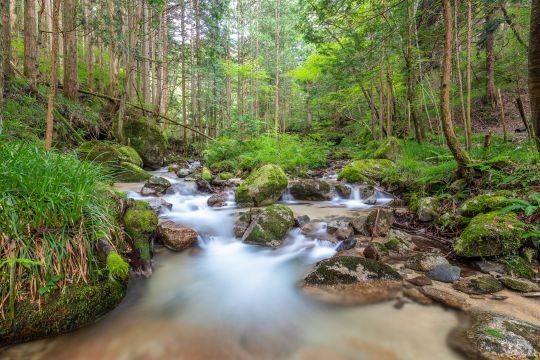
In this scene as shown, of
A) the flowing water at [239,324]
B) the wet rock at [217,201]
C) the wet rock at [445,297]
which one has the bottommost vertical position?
the flowing water at [239,324]

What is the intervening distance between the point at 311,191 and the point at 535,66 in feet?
16.7

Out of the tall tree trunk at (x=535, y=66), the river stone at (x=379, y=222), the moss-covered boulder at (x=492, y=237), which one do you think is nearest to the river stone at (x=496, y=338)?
the moss-covered boulder at (x=492, y=237)

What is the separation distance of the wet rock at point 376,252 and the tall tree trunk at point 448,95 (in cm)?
241

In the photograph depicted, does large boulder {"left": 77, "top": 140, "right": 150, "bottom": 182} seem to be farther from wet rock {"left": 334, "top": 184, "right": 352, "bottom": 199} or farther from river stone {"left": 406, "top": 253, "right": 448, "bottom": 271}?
river stone {"left": 406, "top": 253, "right": 448, "bottom": 271}

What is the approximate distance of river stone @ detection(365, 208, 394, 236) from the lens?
4.37 meters

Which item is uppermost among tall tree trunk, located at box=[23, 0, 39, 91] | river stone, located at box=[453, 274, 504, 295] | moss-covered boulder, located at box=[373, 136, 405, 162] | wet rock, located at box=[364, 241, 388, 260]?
tall tree trunk, located at box=[23, 0, 39, 91]

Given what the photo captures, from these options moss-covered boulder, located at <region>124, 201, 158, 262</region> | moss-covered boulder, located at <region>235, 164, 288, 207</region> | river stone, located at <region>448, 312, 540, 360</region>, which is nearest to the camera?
river stone, located at <region>448, 312, 540, 360</region>

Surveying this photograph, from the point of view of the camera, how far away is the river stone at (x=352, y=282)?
2760mm

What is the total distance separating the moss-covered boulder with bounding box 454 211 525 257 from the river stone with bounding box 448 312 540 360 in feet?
3.69

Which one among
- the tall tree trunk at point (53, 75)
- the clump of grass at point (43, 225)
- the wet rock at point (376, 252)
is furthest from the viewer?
the tall tree trunk at point (53, 75)

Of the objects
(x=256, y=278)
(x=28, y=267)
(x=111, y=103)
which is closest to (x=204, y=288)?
(x=256, y=278)

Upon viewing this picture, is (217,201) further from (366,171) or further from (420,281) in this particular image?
(366,171)

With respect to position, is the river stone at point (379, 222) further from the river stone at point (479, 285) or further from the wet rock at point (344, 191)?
the wet rock at point (344, 191)

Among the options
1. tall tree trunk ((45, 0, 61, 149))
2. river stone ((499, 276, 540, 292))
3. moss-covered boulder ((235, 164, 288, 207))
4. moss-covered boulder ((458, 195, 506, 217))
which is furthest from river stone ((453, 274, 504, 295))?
tall tree trunk ((45, 0, 61, 149))
